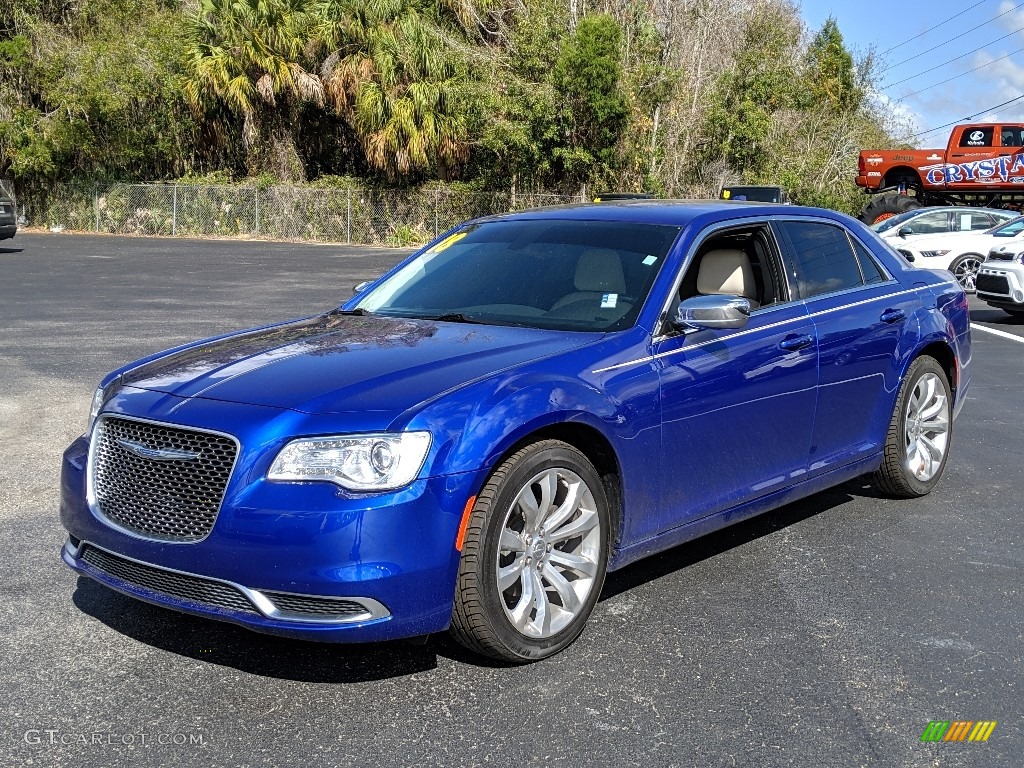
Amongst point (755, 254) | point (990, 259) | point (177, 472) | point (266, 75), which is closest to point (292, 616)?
point (177, 472)

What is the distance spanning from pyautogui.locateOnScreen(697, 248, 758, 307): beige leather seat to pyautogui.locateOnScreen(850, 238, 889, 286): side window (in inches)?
39.1

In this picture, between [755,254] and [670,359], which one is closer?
[670,359]

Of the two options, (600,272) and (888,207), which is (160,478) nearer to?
(600,272)

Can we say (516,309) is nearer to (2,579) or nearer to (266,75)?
(2,579)

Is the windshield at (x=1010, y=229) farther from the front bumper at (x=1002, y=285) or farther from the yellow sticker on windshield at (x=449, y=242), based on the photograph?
the yellow sticker on windshield at (x=449, y=242)

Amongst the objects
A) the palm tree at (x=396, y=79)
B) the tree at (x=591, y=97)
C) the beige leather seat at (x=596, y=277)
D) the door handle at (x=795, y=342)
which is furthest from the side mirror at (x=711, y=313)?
the palm tree at (x=396, y=79)

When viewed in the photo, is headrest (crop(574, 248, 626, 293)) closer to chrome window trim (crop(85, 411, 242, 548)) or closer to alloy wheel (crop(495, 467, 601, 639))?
alloy wheel (crop(495, 467, 601, 639))

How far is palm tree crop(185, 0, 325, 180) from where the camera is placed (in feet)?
120

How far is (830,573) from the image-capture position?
5.39 m

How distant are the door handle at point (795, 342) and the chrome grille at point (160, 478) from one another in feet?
8.76

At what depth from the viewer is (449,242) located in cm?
611

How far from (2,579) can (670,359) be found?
2.94 m

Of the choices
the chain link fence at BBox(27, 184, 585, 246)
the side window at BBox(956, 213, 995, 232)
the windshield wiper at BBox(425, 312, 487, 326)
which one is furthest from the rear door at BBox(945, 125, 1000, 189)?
the windshield wiper at BBox(425, 312, 487, 326)

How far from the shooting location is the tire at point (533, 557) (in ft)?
13.1
